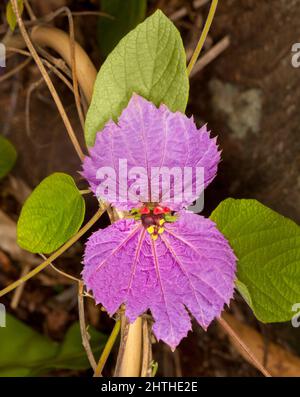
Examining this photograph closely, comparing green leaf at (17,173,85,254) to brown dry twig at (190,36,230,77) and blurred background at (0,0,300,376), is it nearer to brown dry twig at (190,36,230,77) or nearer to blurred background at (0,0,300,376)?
blurred background at (0,0,300,376)

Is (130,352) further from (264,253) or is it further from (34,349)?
(34,349)

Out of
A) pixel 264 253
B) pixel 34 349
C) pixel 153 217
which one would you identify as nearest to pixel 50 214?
pixel 153 217

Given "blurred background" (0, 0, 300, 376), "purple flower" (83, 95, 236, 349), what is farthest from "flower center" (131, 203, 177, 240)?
"blurred background" (0, 0, 300, 376)

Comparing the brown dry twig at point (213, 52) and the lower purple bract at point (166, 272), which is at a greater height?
the brown dry twig at point (213, 52)

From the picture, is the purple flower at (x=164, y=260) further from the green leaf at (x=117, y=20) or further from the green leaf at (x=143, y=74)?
the green leaf at (x=117, y=20)

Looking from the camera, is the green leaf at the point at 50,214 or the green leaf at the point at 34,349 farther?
the green leaf at the point at 34,349

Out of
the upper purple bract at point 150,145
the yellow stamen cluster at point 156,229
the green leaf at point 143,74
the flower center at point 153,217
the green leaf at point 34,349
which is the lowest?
the green leaf at point 34,349

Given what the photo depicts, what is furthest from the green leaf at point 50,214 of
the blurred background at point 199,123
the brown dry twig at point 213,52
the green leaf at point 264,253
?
the brown dry twig at point 213,52
